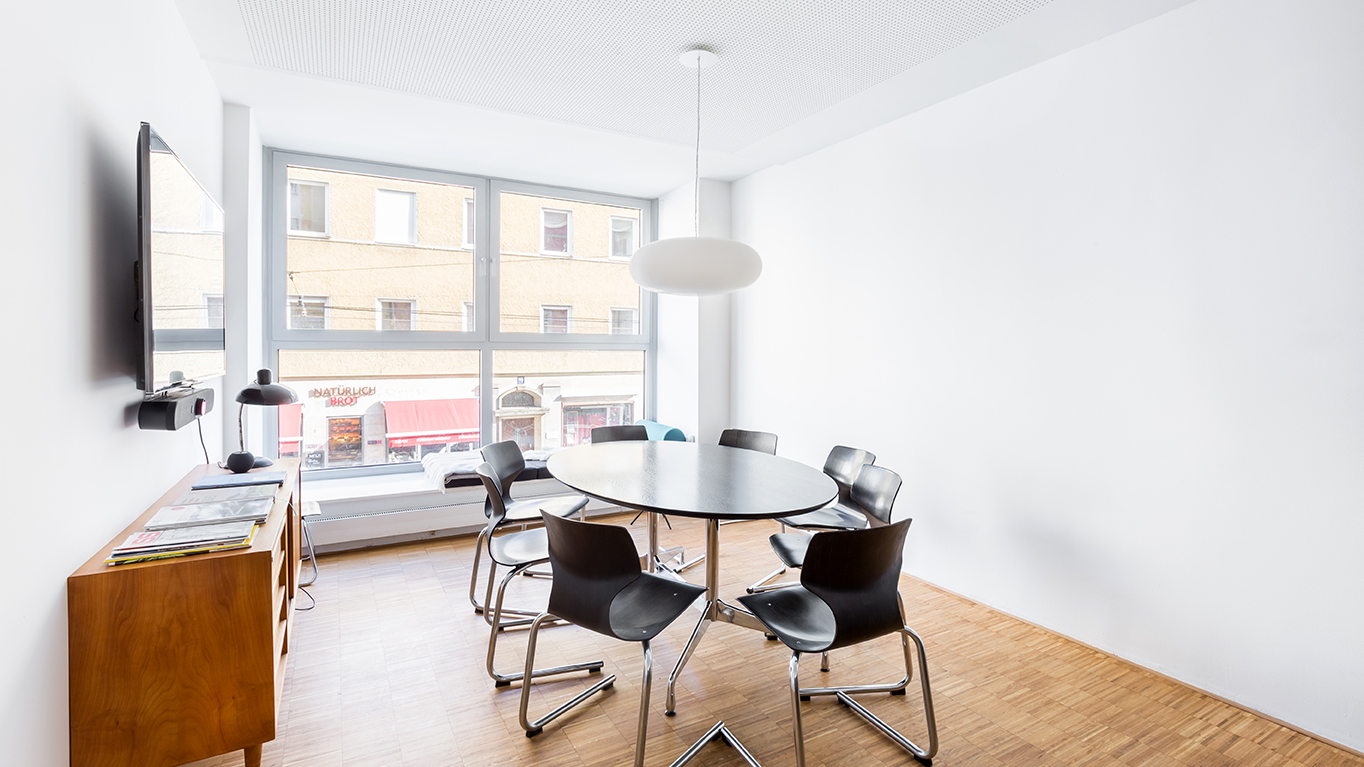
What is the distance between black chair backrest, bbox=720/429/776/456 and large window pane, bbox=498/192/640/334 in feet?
7.24

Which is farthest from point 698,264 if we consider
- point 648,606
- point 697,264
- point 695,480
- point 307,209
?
point 307,209

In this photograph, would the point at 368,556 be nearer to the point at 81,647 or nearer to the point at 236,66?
the point at 81,647

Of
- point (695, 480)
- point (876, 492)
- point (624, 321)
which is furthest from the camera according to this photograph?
point (624, 321)

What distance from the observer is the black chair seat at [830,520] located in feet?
10.7

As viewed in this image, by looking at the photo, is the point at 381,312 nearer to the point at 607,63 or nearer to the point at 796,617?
the point at 607,63

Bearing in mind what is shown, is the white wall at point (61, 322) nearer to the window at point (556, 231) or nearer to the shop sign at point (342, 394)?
the shop sign at point (342, 394)

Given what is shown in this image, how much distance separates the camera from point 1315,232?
2.37 meters

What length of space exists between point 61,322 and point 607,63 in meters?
2.38

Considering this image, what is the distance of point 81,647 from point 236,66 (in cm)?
294

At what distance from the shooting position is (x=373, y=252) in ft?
16.3

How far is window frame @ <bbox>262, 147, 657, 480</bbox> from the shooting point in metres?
4.62

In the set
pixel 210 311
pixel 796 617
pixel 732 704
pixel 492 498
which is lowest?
pixel 732 704

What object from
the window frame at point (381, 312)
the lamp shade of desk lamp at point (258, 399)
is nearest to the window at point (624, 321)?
the window frame at point (381, 312)

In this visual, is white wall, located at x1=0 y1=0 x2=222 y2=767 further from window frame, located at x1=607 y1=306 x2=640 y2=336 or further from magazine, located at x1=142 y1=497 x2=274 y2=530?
window frame, located at x1=607 y1=306 x2=640 y2=336
